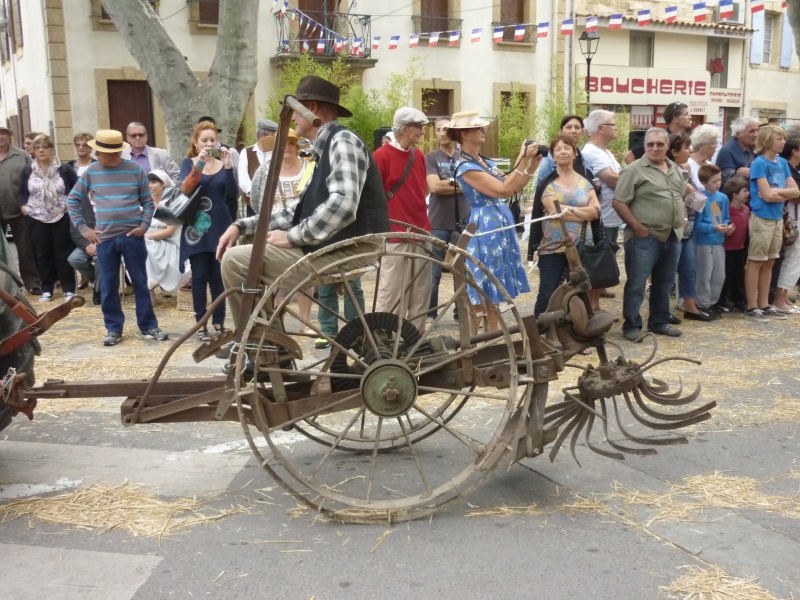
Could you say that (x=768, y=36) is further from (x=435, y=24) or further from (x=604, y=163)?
(x=604, y=163)

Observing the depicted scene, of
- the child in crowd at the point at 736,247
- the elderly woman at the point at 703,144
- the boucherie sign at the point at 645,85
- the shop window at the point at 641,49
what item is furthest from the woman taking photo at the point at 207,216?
the shop window at the point at 641,49

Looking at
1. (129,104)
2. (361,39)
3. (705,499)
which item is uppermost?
(361,39)

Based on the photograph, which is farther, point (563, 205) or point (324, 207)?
point (563, 205)

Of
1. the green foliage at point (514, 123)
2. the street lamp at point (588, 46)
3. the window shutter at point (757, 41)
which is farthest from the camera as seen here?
the window shutter at point (757, 41)

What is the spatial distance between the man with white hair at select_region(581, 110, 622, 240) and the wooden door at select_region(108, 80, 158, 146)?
15.9 metres

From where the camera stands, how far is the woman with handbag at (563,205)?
655cm

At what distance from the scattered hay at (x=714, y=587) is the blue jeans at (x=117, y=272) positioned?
5.65 m

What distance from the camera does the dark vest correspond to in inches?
162

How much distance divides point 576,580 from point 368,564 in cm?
80

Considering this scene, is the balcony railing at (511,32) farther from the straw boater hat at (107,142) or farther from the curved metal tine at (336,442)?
the curved metal tine at (336,442)

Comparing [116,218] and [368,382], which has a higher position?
[116,218]

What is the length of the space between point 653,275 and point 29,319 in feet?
18.2

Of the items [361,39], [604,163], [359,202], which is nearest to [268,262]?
[359,202]

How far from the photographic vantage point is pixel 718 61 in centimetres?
3069
